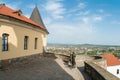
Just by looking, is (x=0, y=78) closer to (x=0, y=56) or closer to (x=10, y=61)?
(x=0, y=56)

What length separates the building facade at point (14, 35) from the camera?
50.2 feet

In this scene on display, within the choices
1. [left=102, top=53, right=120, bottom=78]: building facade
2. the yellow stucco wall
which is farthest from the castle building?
[left=102, top=53, right=120, bottom=78]: building facade

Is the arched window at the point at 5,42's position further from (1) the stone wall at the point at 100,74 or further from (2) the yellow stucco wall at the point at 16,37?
(1) the stone wall at the point at 100,74

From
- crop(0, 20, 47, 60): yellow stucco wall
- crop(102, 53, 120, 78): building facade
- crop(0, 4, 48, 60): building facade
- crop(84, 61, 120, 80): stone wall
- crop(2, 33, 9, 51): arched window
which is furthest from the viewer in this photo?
crop(102, 53, 120, 78): building facade

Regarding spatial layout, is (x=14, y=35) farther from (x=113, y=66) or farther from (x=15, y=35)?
(x=113, y=66)

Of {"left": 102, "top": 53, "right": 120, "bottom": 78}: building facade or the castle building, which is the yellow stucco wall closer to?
the castle building

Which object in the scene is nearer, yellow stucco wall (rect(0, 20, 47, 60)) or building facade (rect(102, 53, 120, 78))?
yellow stucco wall (rect(0, 20, 47, 60))

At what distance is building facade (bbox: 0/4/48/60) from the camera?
15.3 metres

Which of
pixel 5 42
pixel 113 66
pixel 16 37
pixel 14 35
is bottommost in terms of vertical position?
pixel 113 66

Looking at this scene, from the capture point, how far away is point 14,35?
55.3ft

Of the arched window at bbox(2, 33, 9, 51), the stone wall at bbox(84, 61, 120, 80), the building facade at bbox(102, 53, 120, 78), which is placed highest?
the arched window at bbox(2, 33, 9, 51)

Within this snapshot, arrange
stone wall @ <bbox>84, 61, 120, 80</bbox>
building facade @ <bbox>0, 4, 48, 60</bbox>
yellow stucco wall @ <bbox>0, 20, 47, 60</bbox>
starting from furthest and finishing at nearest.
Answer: yellow stucco wall @ <bbox>0, 20, 47, 60</bbox>, building facade @ <bbox>0, 4, 48, 60</bbox>, stone wall @ <bbox>84, 61, 120, 80</bbox>

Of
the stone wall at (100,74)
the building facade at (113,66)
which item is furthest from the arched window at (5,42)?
the building facade at (113,66)

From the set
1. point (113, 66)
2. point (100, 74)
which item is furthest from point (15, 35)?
point (113, 66)
